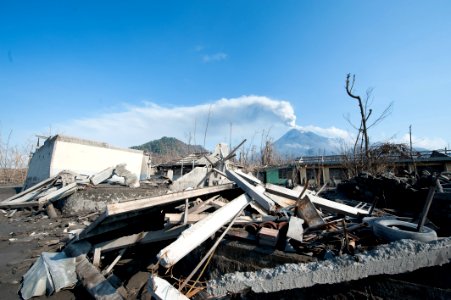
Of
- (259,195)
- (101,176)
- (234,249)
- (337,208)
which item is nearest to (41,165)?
(101,176)

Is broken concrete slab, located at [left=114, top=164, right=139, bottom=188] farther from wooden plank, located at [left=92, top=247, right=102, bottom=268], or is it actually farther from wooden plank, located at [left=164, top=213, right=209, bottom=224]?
wooden plank, located at [left=164, top=213, right=209, bottom=224]

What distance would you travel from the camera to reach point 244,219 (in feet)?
12.4

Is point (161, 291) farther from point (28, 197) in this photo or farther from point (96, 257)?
point (28, 197)

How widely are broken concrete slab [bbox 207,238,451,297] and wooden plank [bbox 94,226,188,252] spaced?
1.33 metres

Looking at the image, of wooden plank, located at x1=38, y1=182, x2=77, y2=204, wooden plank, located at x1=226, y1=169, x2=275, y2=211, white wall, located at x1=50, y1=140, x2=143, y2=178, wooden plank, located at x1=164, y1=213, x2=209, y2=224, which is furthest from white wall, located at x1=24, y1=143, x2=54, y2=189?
wooden plank, located at x1=226, y1=169, x2=275, y2=211

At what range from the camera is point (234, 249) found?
3.07 m

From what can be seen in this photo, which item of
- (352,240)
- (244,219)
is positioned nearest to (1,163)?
(244,219)

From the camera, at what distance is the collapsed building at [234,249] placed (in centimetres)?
227

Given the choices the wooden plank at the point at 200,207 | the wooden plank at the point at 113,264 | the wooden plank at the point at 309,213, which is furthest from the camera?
the wooden plank at the point at 200,207

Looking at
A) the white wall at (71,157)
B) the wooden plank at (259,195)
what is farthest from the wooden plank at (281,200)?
the white wall at (71,157)

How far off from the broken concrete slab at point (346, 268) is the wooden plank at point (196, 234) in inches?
19.7

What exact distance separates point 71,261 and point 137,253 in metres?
1.04

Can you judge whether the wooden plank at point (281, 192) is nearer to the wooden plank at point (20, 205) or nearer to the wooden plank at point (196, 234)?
the wooden plank at point (196, 234)

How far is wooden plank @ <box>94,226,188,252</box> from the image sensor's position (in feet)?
12.0
